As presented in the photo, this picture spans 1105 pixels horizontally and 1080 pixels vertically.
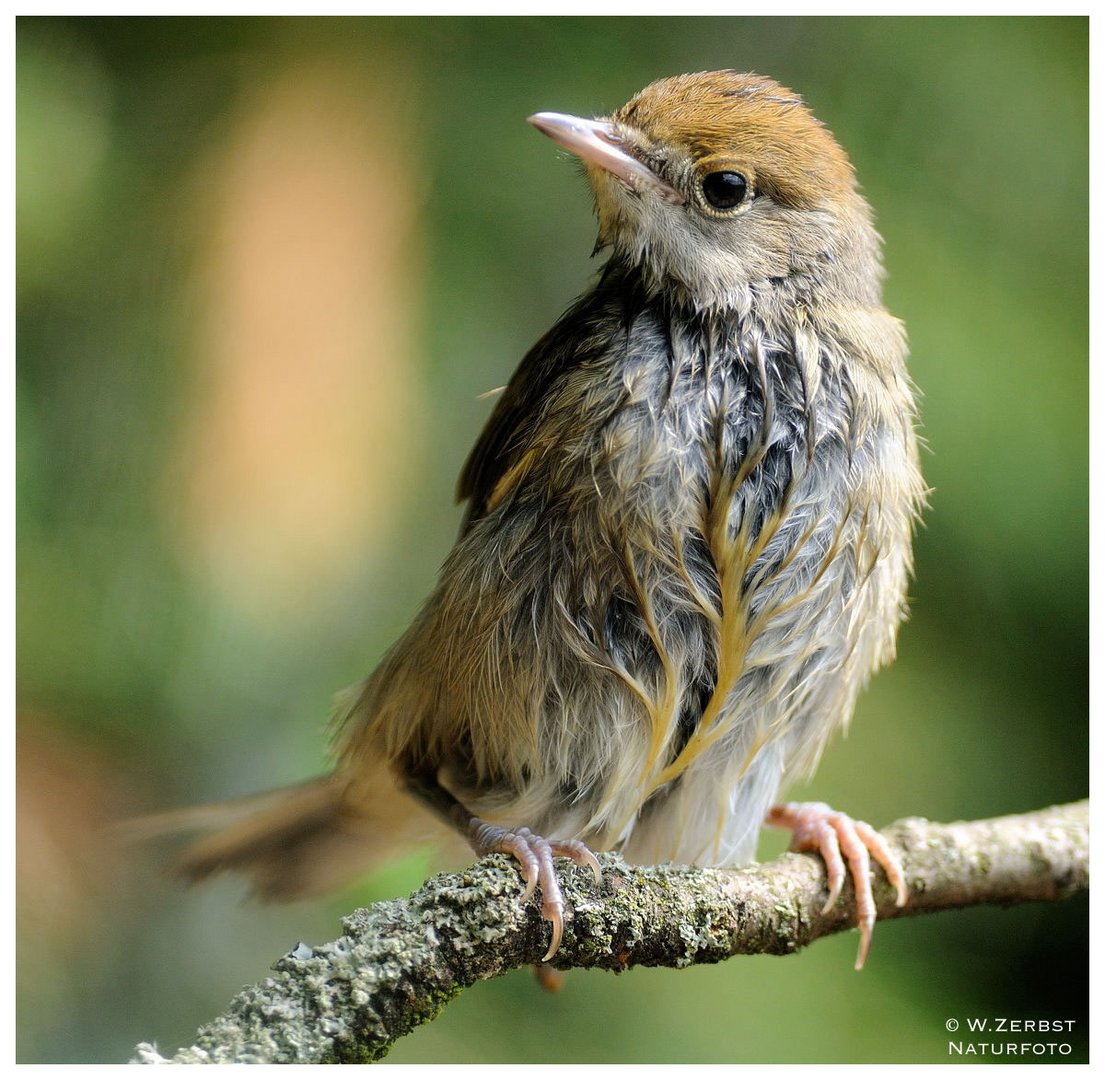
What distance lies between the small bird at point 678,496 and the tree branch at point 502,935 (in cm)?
5

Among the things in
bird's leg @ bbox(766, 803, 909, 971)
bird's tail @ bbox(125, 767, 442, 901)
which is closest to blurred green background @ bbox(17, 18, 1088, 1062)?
bird's tail @ bbox(125, 767, 442, 901)

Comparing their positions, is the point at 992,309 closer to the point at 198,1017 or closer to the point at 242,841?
the point at 242,841

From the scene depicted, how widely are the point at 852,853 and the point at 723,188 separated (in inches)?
38.3

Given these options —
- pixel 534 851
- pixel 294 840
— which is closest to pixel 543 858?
pixel 534 851

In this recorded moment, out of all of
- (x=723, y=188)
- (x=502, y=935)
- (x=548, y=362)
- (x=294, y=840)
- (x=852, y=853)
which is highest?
(x=723, y=188)

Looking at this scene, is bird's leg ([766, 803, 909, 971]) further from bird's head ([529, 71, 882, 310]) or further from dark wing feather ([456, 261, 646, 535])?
bird's head ([529, 71, 882, 310])

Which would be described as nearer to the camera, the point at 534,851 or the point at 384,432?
the point at 534,851

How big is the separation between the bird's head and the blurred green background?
0.53 m

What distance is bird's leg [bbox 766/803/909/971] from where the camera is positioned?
1.63 metres

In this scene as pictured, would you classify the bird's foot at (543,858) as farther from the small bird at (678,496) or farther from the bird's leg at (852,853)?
the bird's leg at (852,853)

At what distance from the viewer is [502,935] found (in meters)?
1.23

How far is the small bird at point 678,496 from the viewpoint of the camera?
1.36 metres

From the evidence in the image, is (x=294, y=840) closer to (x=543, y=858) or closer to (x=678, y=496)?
(x=543, y=858)

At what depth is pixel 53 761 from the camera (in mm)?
1951
